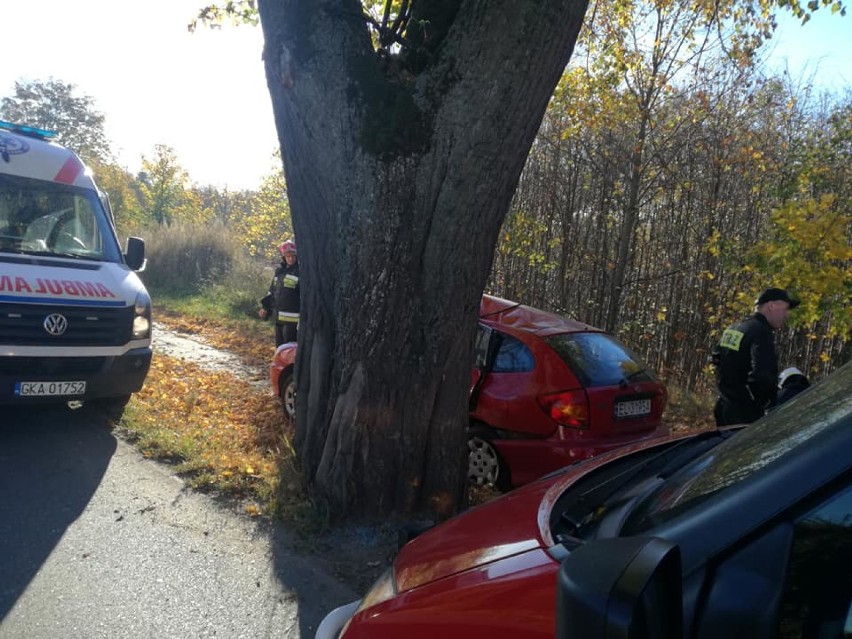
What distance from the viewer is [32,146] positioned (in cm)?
702

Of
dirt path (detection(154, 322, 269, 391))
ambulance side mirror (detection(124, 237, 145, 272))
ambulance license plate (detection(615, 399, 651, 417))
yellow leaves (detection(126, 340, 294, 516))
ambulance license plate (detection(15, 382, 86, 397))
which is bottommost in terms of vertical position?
dirt path (detection(154, 322, 269, 391))

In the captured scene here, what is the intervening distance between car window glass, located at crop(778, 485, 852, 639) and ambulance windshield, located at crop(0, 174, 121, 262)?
6849mm

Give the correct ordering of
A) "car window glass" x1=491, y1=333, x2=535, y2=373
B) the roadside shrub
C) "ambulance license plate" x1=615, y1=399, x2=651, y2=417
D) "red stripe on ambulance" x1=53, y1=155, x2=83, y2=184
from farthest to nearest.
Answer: the roadside shrub → "red stripe on ambulance" x1=53, y1=155, x2=83, y2=184 → "car window glass" x1=491, y1=333, x2=535, y2=373 → "ambulance license plate" x1=615, y1=399, x2=651, y2=417

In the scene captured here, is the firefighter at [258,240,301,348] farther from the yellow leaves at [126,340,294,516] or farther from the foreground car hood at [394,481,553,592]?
the foreground car hood at [394,481,553,592]

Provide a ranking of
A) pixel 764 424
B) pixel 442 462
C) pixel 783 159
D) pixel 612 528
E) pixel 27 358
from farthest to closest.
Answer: pixel 783 159, pixel 27 358, pixel 442 462, pixel 764 424, pixel 612 528

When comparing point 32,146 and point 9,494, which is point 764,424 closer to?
point 9,494

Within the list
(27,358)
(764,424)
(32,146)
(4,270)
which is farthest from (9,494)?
(764,424)

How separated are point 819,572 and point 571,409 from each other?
3968 mm

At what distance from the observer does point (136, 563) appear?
4.05 m

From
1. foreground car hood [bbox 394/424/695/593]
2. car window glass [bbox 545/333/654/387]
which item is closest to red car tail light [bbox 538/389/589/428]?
car window glass [bbox 545/333/654/387]

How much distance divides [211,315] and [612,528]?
14011 millimetres

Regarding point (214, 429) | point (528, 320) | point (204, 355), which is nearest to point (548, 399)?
point (528, 320)

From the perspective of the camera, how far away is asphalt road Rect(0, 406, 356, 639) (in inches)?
139

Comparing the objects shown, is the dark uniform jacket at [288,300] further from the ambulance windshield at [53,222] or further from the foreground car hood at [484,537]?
the foreground car hood at [484,537]
